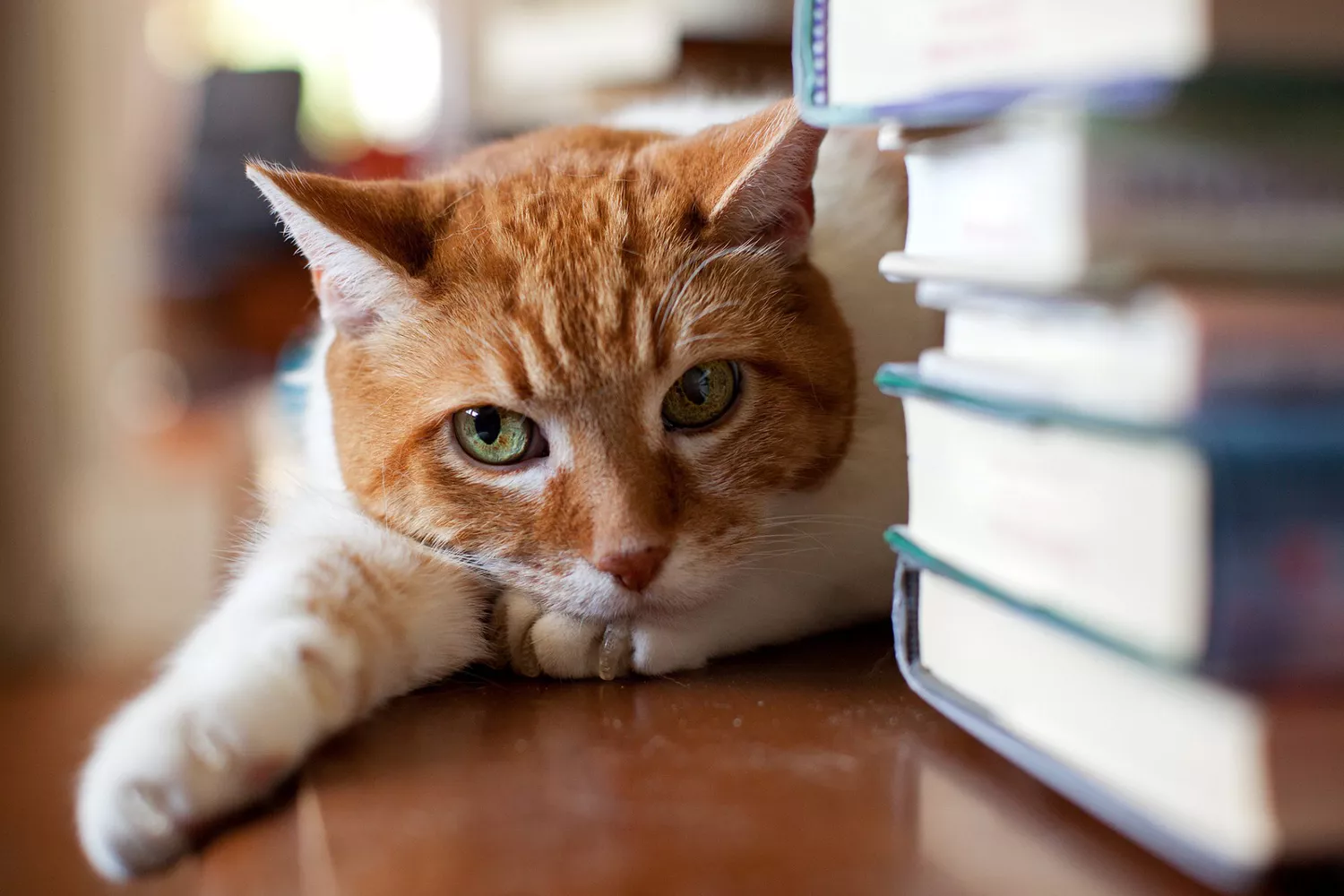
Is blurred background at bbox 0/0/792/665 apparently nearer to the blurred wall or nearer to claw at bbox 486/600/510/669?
the blurred wall

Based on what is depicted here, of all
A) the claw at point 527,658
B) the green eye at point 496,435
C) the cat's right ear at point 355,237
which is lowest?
the claw at point 527,658

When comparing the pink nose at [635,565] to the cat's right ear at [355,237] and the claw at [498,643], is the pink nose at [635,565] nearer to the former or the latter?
the claw at [498,643]

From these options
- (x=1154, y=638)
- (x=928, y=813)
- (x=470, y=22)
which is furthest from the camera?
(x=470, y=22)

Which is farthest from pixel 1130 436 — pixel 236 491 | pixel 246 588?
pixel 236 491

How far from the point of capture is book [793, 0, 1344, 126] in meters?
0.52

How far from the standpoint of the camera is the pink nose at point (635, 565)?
3.11ft

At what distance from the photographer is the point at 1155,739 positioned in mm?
589

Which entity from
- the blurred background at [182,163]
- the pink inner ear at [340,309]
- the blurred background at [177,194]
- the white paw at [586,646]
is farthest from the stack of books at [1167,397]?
the blurred background at [182,163]

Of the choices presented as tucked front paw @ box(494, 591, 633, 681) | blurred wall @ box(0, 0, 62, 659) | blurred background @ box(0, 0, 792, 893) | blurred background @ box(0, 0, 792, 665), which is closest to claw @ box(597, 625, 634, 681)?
tucked front paw @ box(494, 591, 633, 681)

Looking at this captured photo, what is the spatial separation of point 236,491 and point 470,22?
464 cm

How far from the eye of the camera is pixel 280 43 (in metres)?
6.16

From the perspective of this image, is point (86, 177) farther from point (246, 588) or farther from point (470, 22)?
point (246, 588)

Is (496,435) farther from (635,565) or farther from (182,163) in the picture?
(182,163)

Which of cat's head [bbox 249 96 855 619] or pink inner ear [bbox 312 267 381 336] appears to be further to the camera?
pink inner ear [bbox 312 267 381 336]
